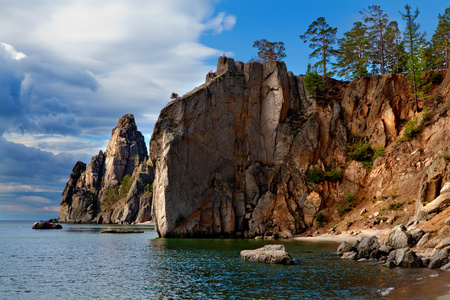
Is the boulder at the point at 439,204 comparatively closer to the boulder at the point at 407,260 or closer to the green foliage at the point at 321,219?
the boulder at the point at 407,260

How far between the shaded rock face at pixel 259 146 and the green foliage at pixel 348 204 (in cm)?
80

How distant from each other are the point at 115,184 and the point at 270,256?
508 feet

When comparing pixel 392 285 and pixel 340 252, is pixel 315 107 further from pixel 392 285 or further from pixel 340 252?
pixel 392 285

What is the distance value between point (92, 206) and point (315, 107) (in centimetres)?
13484

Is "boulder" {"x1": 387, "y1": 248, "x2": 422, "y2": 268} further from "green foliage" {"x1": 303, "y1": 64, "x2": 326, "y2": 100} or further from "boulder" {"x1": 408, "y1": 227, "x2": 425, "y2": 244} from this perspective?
"green foliage" {"x1": 303, "y1": 64, "x2": 326, "y2": 100}

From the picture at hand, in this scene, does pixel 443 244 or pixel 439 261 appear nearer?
pixel 439 261

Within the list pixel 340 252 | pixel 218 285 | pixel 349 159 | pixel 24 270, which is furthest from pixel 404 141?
pixel 24 270

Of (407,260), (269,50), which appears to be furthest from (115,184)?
(407,260)

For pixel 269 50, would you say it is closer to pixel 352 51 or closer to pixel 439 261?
pixel 352 51

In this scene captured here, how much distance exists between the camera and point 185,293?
20.3 metres

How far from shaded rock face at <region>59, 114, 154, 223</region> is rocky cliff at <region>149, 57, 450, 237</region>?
92.7m

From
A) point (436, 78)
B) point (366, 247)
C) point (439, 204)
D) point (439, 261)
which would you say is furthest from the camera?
point (436, 78)

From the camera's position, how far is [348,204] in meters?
58.4

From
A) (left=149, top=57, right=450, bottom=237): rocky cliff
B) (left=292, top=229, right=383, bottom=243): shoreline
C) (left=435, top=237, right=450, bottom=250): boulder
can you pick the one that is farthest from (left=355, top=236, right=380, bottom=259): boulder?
(left=149, top=57, right=450, bottom=237): rocky cliff
